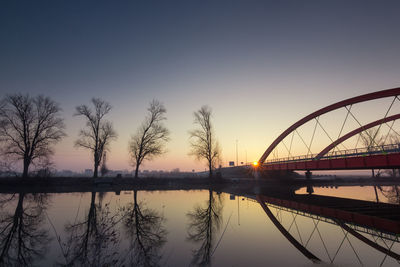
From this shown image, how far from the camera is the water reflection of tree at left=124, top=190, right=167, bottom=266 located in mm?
6129

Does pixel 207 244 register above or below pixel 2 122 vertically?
below

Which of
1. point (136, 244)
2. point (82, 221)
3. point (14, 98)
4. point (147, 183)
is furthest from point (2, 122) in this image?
point (136, 244)

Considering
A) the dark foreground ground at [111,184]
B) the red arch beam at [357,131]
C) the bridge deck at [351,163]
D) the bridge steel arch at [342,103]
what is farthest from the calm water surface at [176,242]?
the red arch beam at [357,131]

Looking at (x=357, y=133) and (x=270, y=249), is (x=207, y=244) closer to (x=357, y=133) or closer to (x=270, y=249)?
(x=270, y=249)

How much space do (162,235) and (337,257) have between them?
629cm

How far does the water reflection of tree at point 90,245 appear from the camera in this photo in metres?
5.84

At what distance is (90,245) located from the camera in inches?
278

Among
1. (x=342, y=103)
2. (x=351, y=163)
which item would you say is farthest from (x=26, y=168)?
(x=342, y=103)

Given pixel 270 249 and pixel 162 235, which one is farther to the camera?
pixel 162 235

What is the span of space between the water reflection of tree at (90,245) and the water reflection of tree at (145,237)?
54cm

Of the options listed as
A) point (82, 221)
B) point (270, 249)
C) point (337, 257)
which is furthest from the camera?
point (82, 221)

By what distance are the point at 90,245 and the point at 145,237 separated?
1.95m

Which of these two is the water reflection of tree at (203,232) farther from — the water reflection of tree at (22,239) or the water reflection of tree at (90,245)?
the water reflection of tree at (22,239)

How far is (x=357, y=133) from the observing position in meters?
41.1
